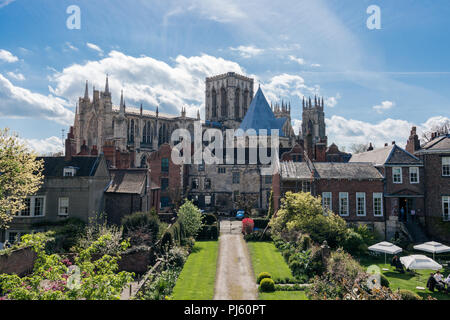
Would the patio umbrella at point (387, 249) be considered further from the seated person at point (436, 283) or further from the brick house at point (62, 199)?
the brick house at point (62, 199)

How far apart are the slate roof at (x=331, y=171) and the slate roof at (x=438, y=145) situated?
503cm

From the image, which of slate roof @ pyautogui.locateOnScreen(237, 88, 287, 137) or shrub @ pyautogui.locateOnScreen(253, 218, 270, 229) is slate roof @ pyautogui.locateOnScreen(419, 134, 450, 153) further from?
slate roof @ pyautogui.locateOnScreen(237, 88, 287, 137)

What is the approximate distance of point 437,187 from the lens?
100 ft

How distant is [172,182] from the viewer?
4881 cm

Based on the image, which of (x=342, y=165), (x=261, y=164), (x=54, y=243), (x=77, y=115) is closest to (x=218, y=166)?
(x=261, y=164)

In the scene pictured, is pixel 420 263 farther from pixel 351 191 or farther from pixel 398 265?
pixel 351 191

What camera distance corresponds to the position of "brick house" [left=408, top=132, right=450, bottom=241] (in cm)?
3002

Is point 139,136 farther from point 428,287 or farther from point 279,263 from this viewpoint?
point 428,287

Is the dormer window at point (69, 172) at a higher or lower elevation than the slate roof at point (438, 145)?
lower

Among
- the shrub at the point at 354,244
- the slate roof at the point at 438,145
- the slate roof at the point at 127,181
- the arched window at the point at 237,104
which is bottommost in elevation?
the shrub at the point at 354,244

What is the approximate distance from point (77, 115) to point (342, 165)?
63.0 metres

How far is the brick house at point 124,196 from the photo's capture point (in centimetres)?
3017

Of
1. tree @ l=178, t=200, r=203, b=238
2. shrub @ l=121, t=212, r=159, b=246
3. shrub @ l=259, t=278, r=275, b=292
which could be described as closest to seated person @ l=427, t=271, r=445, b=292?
shrub @ l=259, t=278, r=275, b=292

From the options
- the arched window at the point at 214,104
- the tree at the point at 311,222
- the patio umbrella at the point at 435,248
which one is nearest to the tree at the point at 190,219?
the tree at the point at 311,222
